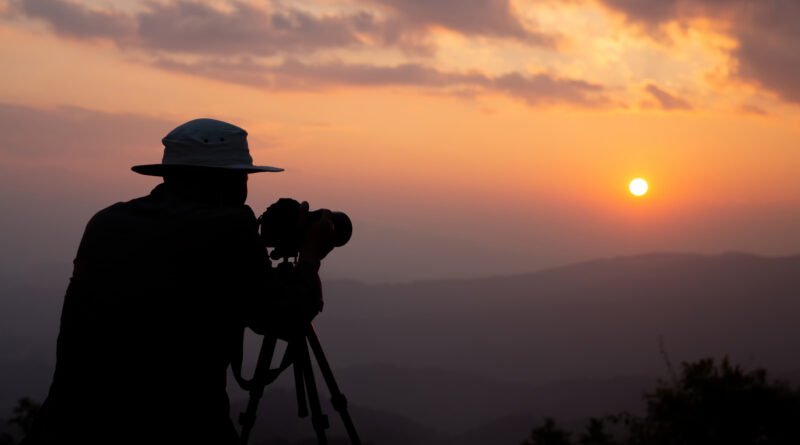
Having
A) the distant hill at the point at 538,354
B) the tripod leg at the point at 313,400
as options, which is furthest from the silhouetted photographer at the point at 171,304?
the distant hill at the point at 538,354

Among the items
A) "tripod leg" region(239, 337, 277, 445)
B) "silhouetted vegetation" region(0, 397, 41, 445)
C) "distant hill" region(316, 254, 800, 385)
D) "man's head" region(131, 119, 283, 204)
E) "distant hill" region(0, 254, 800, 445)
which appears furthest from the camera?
"distant hill" region(316, 254, 800, 385)

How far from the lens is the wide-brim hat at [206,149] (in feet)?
10.7

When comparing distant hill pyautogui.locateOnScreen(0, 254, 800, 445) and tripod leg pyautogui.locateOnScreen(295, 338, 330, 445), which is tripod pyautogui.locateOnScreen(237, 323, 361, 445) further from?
distant hill pyautogui.locateOnScreen(0, 254, 800, 445)

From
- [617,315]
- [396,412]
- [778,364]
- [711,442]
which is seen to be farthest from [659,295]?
[711,442]

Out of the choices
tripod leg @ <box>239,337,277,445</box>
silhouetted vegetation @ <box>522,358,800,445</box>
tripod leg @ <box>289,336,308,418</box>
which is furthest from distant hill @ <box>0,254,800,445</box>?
tripod leg @ <box>239,337,277,445</box>

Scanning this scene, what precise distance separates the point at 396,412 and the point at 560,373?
37.7 meters

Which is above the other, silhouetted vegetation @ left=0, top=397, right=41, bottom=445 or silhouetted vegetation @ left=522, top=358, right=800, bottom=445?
silhouetted vegetation @ left=522, top=358, right=800, bottom=445

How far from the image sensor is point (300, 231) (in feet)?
11.9

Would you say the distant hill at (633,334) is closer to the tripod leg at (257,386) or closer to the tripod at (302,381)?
the tripod at (302,381)

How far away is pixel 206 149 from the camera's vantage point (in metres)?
3.26

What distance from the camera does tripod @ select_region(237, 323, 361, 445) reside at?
3.58 m

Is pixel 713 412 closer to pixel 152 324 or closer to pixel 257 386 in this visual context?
pixel 257 386

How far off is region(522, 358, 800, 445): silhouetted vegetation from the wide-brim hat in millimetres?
10202

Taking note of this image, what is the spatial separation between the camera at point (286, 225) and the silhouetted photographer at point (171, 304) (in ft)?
1.03
